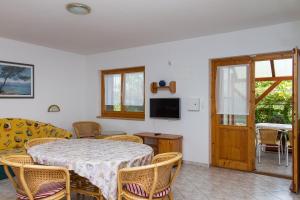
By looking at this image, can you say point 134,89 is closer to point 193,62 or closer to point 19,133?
point 193,62

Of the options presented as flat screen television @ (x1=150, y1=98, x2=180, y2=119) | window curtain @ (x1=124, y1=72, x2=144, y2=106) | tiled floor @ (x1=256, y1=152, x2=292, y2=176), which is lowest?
tiled floor @ (x1=256, y1=152, x2=292, y2=176)

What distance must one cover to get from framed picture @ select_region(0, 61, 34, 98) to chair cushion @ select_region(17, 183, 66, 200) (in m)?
3.02

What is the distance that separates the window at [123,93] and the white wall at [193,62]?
0.21 meters

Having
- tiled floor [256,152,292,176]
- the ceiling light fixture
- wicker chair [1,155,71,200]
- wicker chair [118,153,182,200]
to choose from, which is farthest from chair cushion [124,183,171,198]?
tiled floor [256,152,292,176]

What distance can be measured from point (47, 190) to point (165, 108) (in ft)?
9.93

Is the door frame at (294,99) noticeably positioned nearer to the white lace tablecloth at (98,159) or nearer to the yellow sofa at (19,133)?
the white lace tablecloth at (98,159)

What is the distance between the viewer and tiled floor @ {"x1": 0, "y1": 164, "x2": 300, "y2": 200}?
305 cm

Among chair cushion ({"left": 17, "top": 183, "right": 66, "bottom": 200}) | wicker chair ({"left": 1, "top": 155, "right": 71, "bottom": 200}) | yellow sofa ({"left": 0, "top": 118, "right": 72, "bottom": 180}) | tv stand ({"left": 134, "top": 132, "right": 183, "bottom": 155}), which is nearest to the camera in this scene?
wicker chair ({"left": 1, "top": 155, "right": 71, "bottom": 200})

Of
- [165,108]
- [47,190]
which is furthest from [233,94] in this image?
[47,190]

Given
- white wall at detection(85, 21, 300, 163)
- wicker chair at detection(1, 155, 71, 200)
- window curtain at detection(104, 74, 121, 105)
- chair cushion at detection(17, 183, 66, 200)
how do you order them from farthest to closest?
window curtain at detection(104, 74, 121, 105) → white wall at detection(85, 21, 300, 163) → chair cushion at detection(17, 183, 66, 200) → wicker chair at detection(1, 155, 71, 200)

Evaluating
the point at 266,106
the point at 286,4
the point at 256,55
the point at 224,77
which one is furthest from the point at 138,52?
the point at 266,106

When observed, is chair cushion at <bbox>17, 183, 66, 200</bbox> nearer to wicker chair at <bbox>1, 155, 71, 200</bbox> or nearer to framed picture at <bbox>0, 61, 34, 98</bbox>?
wicker chair at <bbox>1, 155, 71, 200</bbox>

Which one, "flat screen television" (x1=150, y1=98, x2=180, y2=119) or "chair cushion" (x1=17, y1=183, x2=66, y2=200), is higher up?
"flat screen television" (x1=150, y1=98, x2=180, y2=119)

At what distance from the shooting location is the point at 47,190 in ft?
6.81
